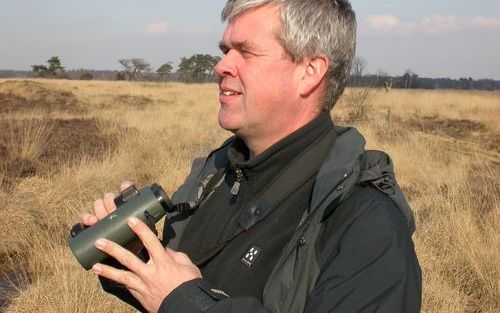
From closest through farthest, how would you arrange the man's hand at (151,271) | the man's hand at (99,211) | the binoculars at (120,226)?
1. the man's hand at (151,271)
2. the binoculars at (120,226)
3. the man's hand at (99,211)

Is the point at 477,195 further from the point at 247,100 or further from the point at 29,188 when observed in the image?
the point at 247,100

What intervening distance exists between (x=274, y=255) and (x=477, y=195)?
636 cm

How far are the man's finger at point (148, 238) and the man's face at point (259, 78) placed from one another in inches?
18.5

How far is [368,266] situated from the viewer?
4.38 feet

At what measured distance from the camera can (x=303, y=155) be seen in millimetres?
1761

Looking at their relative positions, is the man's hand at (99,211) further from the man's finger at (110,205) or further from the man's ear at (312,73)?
the man's ear at (312,73)

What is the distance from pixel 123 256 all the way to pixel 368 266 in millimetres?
611

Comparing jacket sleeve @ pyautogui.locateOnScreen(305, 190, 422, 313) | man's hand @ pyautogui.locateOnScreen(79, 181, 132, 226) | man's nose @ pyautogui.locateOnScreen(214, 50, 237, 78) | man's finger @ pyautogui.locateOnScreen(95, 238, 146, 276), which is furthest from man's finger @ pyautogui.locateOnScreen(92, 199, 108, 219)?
jacket sleeve @ pyautogui.locateOnScreen(305, 190, 422, 313)

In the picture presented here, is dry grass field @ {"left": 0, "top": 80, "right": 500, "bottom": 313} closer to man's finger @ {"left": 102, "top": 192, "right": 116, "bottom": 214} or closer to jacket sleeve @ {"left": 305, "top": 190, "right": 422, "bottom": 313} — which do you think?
man's finger @ {"left": 102, "top": 192, "right": 116, "bottom": 214}

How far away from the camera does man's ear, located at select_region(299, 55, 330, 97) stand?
1.80 metres

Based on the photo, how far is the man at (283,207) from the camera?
1.37 metres

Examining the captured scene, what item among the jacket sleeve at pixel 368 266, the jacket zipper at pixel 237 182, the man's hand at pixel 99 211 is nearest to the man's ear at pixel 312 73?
the jacket zipper at pixel 237 182

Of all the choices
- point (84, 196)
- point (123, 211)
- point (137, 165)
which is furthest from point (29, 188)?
point (123, 211)

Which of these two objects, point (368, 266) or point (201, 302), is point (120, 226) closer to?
point (201, 302)
